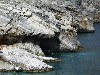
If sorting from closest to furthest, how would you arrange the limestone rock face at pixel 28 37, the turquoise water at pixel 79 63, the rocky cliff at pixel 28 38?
the rocky cliff at pixel 28 38, the turquoise water at pixel 79 63, the limestone rock face at pixel 28 37

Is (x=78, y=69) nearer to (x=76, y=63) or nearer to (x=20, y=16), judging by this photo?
(x=76, y=63)

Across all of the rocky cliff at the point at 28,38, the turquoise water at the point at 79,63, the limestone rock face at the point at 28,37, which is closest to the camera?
the rocky cliff at the point at 28,38

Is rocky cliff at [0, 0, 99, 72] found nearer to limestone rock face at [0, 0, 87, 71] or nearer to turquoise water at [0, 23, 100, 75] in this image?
limestone rock face at [0, 0, 87, 71]

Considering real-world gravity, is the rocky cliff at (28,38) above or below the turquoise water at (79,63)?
above

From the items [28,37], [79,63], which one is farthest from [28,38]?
[79,63]

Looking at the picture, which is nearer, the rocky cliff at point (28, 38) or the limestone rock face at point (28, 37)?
the rocky cliff at point (28, 38)

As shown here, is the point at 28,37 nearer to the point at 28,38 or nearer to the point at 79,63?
the point at 28,38

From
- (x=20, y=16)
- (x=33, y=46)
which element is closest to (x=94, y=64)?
(x=33, y=46)

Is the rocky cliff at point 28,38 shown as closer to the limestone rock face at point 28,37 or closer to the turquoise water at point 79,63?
the limestone rock face at point 28,37

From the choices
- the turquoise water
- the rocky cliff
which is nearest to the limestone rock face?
the rocky cliff

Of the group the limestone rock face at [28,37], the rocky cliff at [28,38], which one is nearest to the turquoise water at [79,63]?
the rocky cliff at [28,38]

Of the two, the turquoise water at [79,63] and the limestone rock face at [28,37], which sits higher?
the limestone rock face at [28,37]
